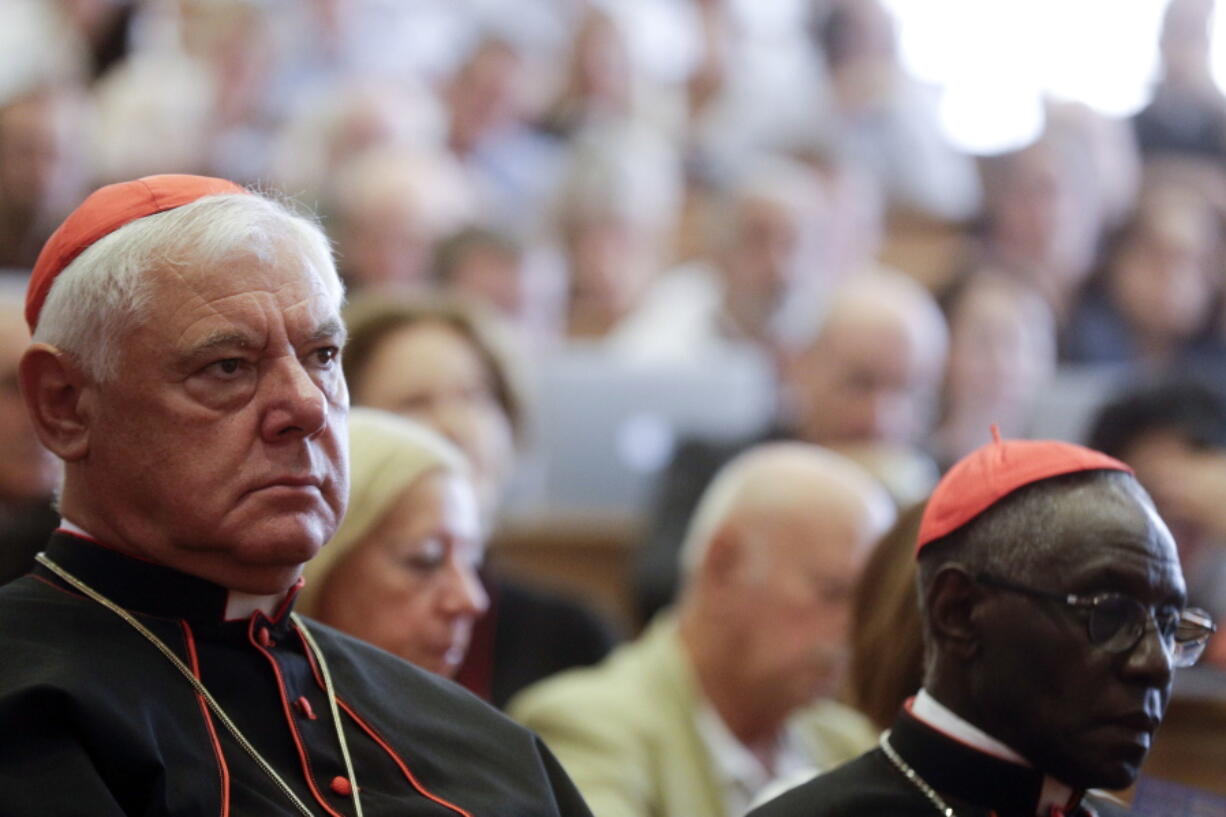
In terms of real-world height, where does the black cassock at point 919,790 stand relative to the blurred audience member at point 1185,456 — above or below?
above

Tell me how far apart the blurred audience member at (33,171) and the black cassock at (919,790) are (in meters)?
4.19

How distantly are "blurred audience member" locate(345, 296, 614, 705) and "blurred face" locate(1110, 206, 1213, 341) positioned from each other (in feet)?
11.6

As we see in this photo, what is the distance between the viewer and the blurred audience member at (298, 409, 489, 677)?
9.48 ft

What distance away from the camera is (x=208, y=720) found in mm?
1979

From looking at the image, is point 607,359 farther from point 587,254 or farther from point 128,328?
point 128,328

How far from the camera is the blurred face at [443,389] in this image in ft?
13.0

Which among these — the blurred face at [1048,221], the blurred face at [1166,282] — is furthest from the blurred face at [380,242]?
the blurred face at [1166,282]

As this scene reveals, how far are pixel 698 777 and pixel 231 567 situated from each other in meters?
1.80

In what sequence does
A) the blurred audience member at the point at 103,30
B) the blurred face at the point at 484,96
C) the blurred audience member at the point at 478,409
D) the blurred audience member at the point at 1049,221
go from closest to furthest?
1. the blurred audience member at the point at 478,409
2. the blurred audience member at the point at 1049,221
3. the blurred face at the point at 484,96
4. the blurred audience member at the point at 103,30

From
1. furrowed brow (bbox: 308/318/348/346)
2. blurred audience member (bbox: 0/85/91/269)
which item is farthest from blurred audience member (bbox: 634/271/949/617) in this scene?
furrowed brow (bbox: 308/318/348/346)

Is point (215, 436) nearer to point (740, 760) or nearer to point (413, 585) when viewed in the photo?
point (413, 585)

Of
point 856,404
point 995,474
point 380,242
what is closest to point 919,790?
point 995,474

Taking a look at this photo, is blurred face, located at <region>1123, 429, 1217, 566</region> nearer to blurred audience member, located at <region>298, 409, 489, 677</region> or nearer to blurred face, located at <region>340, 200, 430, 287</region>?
blurred face, located at <region>340, 200, 430, 287</region>

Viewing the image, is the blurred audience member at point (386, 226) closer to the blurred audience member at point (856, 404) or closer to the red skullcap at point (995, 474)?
the blurred audience member at point (856, 404)
